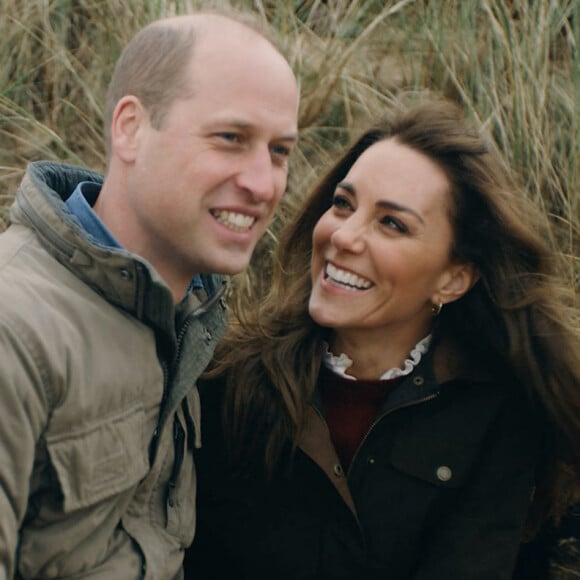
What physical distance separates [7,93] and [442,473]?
309 cm

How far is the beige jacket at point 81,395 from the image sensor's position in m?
1.84

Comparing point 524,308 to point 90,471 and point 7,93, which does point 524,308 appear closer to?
point 90,471

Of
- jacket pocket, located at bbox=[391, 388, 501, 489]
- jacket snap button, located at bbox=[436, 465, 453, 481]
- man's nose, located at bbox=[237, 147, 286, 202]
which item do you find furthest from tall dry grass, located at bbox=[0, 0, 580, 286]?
man's nose, located at bbox=[237, 147, 286, 202]

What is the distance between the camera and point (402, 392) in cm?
284

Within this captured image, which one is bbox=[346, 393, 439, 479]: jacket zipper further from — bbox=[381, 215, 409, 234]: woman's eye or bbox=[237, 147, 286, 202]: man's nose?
bbox=[237, 147, 286, 202]: man's nose

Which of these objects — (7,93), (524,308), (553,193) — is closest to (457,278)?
(524,308)

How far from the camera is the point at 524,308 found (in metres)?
2.97

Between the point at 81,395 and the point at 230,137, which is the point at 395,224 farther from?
the point at 81,395

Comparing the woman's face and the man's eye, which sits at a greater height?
the man's eye

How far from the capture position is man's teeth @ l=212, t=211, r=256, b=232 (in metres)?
2.27

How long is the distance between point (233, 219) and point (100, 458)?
2.21 ft

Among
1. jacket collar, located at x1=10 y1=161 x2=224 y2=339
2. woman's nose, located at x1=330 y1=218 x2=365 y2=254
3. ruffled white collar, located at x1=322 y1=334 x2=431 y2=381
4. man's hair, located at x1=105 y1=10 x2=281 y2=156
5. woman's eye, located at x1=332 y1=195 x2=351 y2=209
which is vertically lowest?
ruffled white collar, located at x1=322 y1=334 x2=431 y2=381

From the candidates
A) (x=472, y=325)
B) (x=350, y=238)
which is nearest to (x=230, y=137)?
(x=350, y=238)

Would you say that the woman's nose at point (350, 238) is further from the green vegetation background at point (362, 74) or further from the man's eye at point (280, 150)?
the green vegetation background at point (362, 74)
